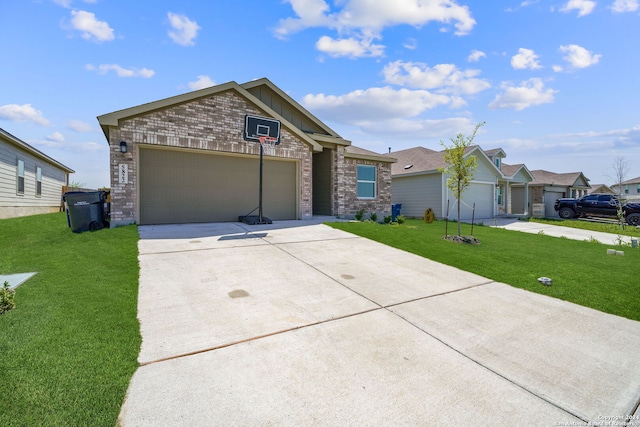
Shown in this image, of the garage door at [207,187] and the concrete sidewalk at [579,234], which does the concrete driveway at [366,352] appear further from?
the concrete sidewalk at [579,234]

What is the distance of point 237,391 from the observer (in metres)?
2.24

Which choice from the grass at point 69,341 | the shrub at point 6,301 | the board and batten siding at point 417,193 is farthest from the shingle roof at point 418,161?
the shrub at point 6,301

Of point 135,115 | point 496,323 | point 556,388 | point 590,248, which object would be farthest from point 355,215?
point 556,388

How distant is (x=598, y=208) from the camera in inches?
731

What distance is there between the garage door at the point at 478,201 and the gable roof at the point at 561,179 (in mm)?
10247

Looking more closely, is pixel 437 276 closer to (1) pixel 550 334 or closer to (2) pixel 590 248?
(1) pixel 550 334

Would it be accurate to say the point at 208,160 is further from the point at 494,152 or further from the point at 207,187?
the point at 494,152

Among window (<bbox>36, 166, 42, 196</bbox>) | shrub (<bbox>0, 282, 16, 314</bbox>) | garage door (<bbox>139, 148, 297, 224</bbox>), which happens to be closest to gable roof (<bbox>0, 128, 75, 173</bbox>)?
window (<bbox>36, 166, 42, 196</bbox>)

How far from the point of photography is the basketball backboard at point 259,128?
10430 millimetres

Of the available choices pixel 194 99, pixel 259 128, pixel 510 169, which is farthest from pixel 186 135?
pixel 510 169

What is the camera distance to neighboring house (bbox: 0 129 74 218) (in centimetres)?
1177

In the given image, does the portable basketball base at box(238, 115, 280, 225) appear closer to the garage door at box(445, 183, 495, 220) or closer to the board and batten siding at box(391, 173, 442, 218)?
the board and batten siding at box(391, 173, 442, 218)

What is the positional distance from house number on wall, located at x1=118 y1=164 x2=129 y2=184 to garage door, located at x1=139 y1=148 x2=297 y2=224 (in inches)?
18.5

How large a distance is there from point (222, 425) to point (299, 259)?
158 inches
